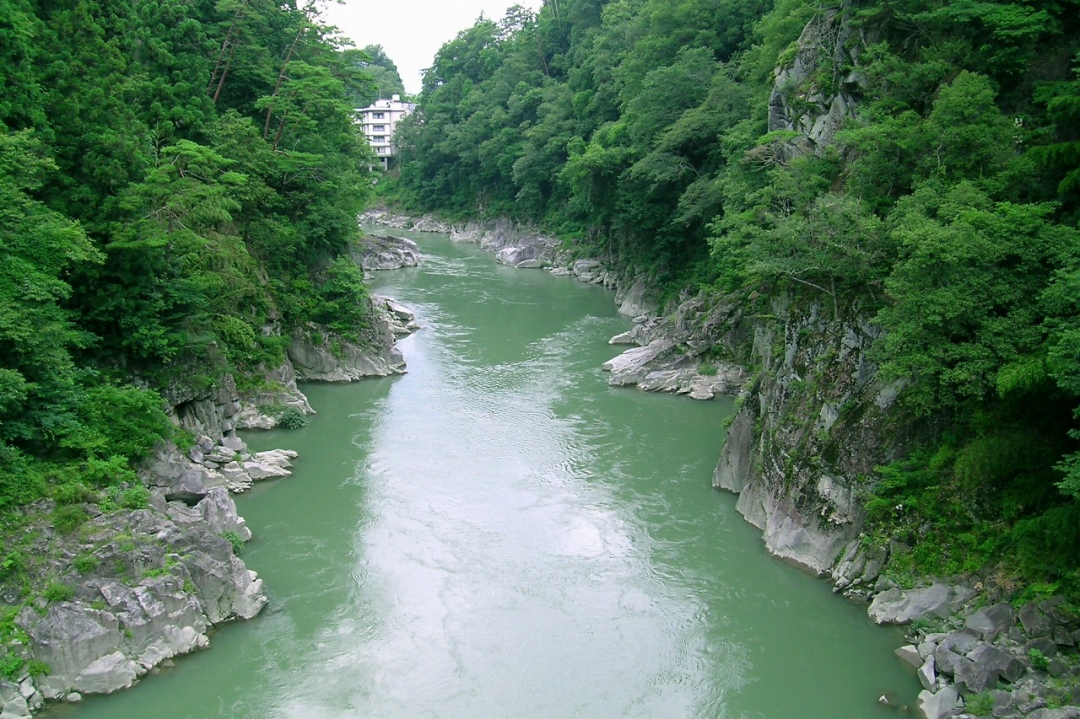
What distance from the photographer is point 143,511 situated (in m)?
12.8

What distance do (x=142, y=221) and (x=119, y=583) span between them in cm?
753

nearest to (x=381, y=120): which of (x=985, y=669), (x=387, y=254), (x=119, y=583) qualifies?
(x=387, y=254)

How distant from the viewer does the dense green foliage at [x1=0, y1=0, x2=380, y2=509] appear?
13094 millimetres

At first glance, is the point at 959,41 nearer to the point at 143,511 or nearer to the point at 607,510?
the point at 607,510

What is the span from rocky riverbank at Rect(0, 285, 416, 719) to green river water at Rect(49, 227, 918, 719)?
0.38 m

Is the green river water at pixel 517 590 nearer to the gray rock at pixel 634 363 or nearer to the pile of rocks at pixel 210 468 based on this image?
the pile of rocks at pixel 210 468

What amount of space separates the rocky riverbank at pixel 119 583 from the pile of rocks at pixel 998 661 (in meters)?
9.96

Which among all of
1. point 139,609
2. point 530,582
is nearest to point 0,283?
point 139,609

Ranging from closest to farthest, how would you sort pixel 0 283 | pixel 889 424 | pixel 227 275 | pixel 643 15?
pixel 0 283
pixel 889 424
pixel 227 275
pixel 643 15

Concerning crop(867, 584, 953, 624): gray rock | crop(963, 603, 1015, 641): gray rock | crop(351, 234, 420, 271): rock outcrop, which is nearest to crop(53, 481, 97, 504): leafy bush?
crop(867, 584, 953, 624): gray rock

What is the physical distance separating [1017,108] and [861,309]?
5381 mm

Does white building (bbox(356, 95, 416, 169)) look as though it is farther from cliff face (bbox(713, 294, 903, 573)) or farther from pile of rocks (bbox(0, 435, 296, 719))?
pile of rocks (bbox(0, 435, 296, 719))

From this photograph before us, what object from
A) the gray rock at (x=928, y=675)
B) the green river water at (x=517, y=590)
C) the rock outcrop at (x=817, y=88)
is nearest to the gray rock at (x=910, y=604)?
the green river water at (x=517, y=590)

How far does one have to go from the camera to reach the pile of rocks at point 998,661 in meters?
9.69
